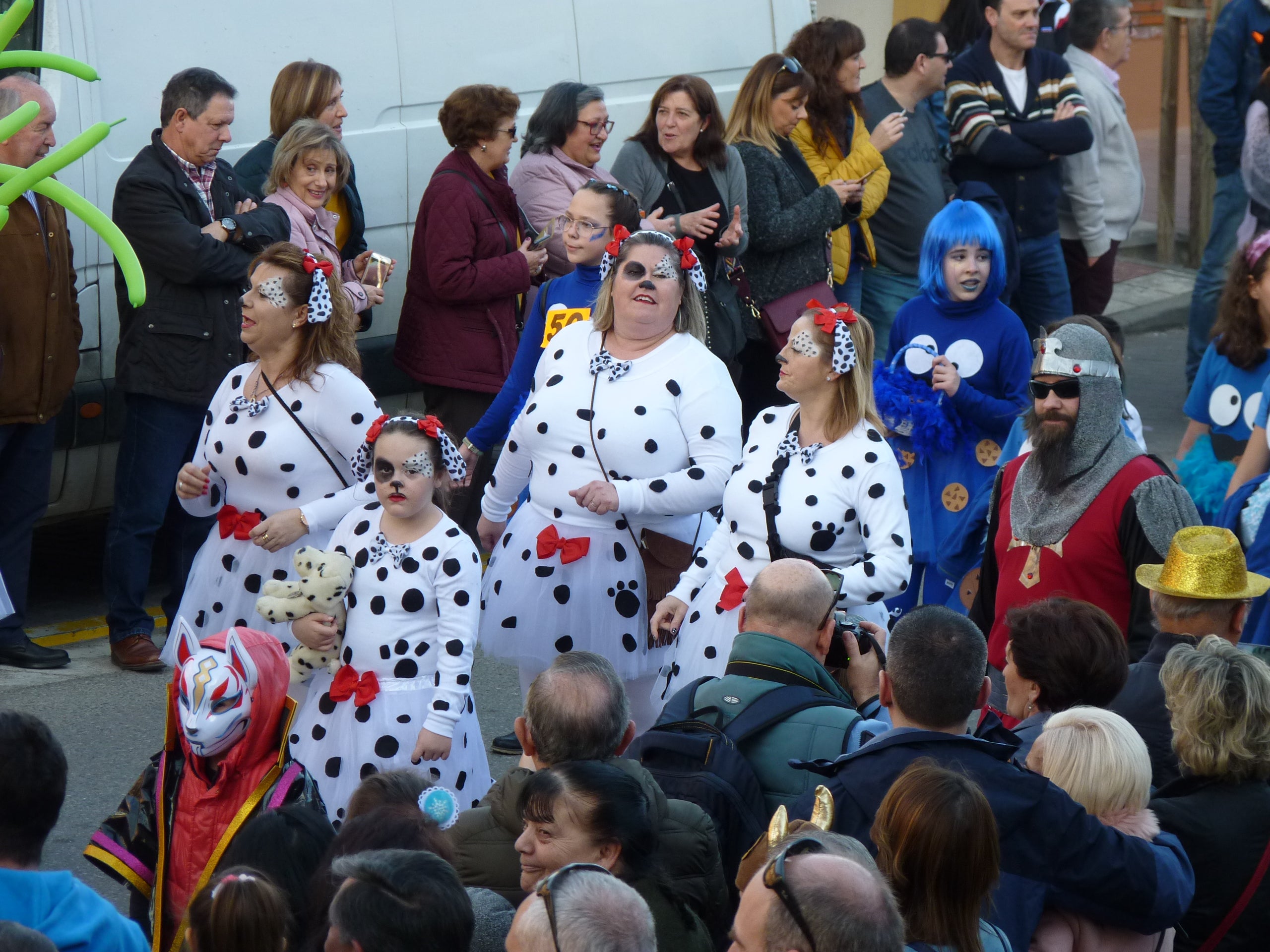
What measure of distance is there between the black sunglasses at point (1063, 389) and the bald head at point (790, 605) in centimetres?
126

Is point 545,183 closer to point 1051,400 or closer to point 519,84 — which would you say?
point 519,84

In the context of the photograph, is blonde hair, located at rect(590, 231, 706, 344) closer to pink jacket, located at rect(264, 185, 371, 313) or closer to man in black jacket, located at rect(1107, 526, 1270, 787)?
pink jacket, located at rect(264, 185, 371, 313)

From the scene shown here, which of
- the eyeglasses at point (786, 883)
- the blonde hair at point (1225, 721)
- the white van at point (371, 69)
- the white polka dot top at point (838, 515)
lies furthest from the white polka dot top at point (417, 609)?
the white van at point (371, 69)

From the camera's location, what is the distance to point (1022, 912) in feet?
10.8

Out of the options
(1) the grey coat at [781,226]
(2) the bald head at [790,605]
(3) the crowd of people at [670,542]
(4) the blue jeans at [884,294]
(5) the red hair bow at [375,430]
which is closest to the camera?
(3) the crowd of people at [670,542]

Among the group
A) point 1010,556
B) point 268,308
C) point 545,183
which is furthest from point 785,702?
point 545,183

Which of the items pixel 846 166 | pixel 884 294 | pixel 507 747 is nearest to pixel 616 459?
pixel 507 747

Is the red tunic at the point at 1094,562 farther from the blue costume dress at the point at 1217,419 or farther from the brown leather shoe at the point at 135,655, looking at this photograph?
the brown leather shoe at the point at 135,655

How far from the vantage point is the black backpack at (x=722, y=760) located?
3604 millimetres

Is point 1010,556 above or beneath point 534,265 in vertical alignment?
beneath

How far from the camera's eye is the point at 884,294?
30.3ft

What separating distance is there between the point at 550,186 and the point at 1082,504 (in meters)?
3.73

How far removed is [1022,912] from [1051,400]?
2.09m

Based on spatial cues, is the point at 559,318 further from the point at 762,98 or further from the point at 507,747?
the point at 762,98
